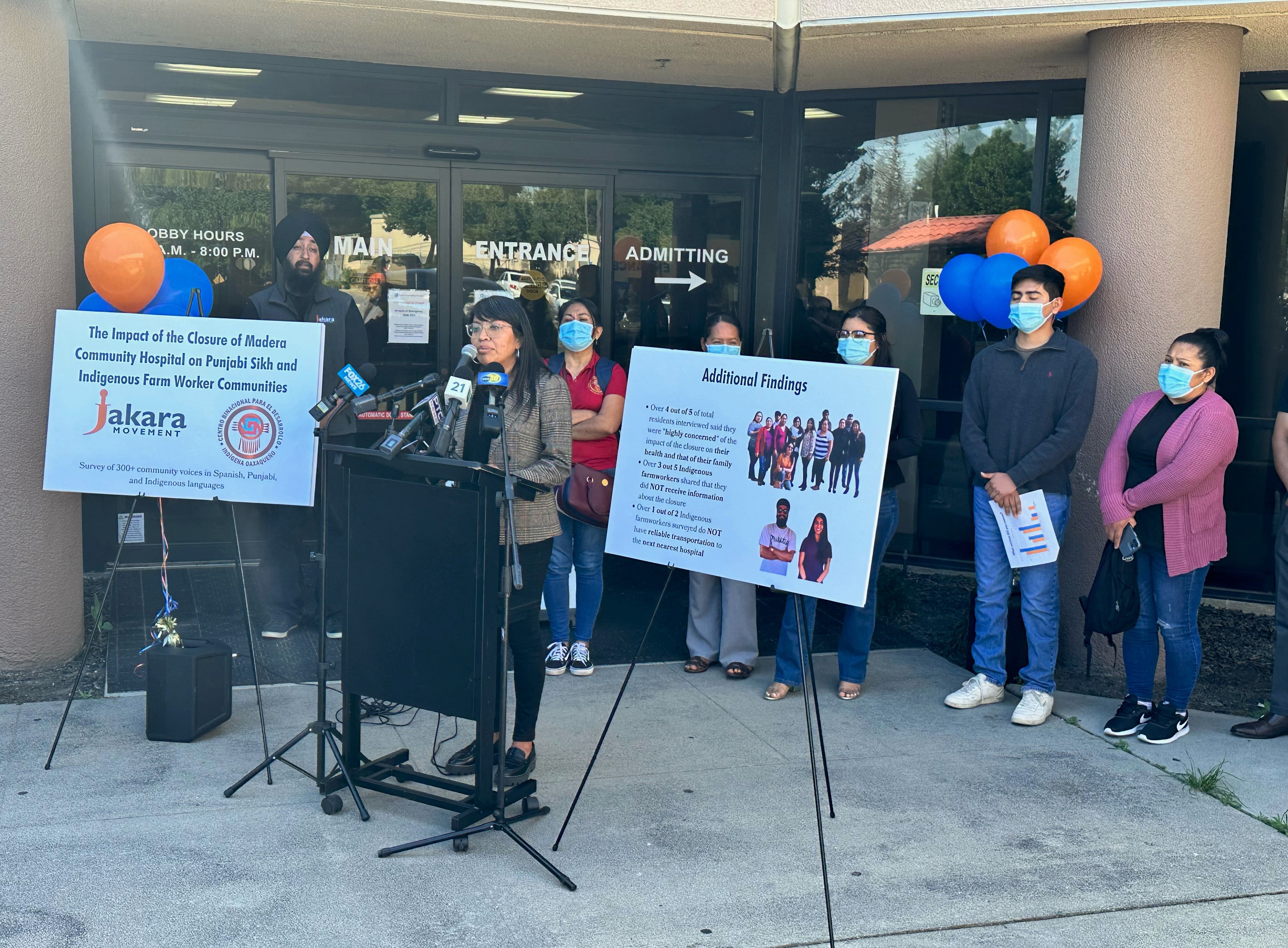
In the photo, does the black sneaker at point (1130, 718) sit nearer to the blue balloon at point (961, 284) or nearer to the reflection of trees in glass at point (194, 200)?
the blue balloon at point (961, 284)

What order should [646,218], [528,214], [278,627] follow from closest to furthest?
[278,627] < [528,214] < [646,218]

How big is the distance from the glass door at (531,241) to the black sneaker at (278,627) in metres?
2.01

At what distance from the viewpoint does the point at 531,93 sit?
7.42 m

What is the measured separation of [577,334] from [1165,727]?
323 cm

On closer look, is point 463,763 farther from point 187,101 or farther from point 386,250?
point 187,101

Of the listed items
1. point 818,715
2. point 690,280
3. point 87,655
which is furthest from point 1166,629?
point 87,655

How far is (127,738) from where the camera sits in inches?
198

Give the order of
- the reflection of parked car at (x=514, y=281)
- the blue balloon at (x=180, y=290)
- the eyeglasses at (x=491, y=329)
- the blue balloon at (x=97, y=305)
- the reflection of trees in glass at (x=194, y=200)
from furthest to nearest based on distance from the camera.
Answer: the reflection of parked car at (x=514, y=281) → the reflection of trees in glass at (x=194, y=200) → the blue balloon at (x=180, y=290) → the blue balloon at (x=97, y=305) → the eyeglasses at (x=491, y=329)

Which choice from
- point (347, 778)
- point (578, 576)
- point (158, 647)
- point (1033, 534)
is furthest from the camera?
point (578, 576)

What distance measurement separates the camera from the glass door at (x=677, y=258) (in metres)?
7.76

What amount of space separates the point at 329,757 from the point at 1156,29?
516cm

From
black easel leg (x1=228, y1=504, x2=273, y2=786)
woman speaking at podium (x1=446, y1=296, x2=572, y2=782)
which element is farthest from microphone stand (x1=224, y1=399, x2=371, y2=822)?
woman speaking at podium (x1=446, y1=296, x2=572, y2=782)

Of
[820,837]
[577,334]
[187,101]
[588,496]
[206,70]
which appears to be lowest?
[820,837]

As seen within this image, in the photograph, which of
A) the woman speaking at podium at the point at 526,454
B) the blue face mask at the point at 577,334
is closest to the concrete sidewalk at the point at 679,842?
the woman speaking at podium at the point at 526,454
